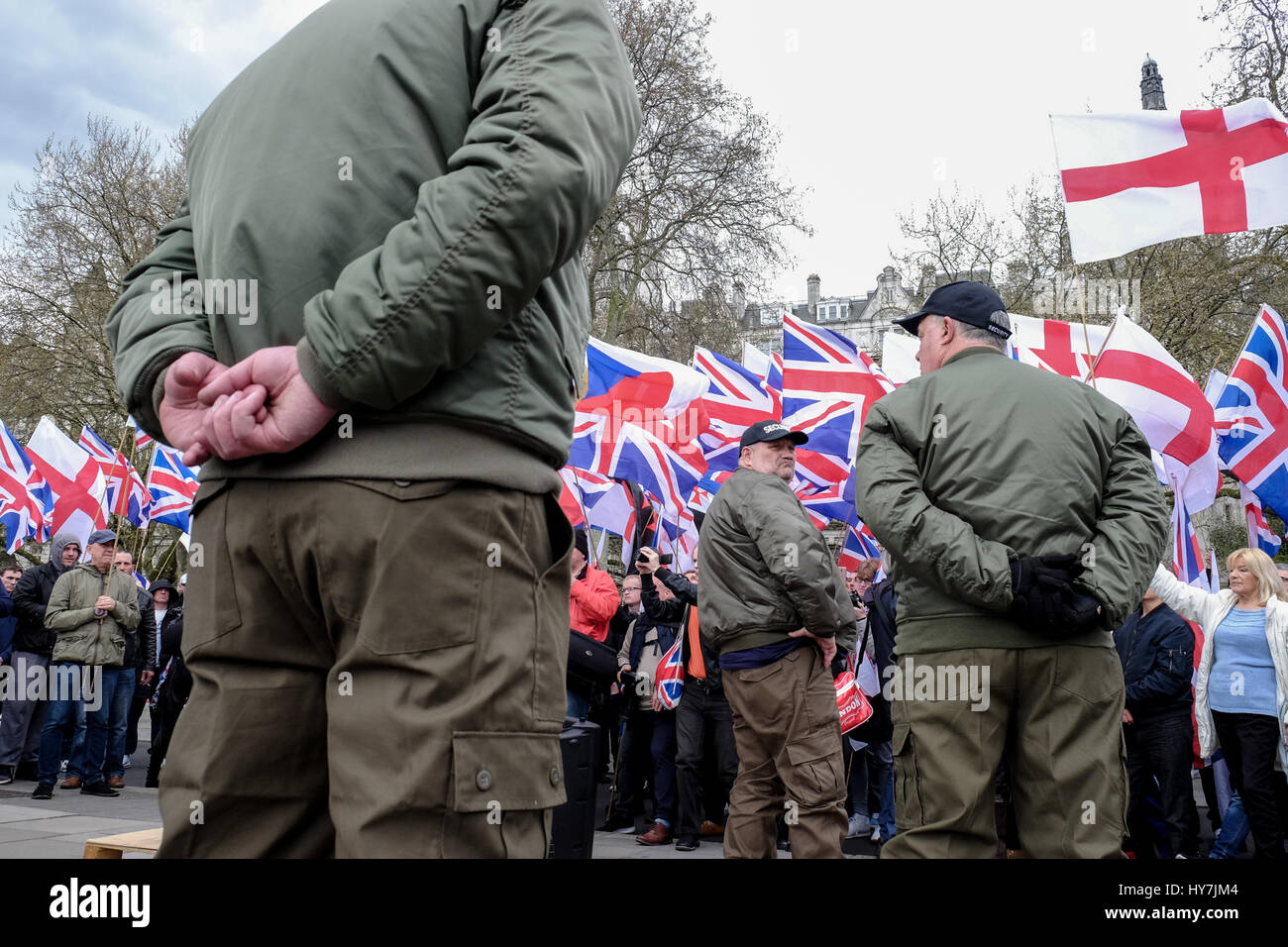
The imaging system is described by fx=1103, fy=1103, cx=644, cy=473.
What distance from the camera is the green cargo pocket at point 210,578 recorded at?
1.72m

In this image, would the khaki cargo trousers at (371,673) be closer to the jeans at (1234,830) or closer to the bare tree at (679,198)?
the jeans at (1234,830)

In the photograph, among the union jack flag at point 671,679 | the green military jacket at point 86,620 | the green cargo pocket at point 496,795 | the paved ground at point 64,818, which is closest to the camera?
the green cargo pocket at point 496,795

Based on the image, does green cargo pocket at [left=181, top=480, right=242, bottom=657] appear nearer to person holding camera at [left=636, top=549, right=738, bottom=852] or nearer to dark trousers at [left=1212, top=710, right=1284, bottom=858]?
person holding camera at [left=636, top=549, right=738, bottom=852]

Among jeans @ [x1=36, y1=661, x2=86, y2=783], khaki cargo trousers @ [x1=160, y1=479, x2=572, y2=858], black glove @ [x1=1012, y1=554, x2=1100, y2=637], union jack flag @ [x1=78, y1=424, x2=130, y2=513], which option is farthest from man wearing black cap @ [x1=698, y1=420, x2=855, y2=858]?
union jack flag @ [x1=78, y1=424, x2=130, y2=513]

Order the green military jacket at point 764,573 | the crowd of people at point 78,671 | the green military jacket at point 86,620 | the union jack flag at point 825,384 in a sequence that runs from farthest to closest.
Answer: the union jack flag at point 825,384
the green military jacket at point 86,620
the crowd of people at point 78,671
the green military jacket at point 764,573

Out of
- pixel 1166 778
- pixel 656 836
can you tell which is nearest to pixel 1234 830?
pixel 1166 778

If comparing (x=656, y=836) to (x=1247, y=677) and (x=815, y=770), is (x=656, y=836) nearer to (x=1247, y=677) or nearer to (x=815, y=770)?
(x=815, y=770)

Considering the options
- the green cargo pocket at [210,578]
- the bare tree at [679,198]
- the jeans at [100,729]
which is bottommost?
the jeans at [100,729]

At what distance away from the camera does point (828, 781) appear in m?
5.18

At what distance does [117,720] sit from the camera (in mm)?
10133

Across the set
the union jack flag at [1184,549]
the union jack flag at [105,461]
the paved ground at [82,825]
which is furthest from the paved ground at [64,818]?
the union jack flag at [1184,549]

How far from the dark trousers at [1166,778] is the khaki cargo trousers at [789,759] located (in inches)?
143

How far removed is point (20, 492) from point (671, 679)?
12.4 meters

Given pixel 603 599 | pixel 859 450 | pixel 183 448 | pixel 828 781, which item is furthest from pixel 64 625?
pixel 183 448
